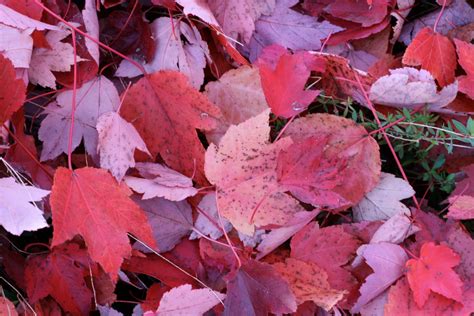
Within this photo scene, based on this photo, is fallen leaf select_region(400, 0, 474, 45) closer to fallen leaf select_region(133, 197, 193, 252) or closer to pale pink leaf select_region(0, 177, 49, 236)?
fallen leaf select_region(133, 197, 193, 252)

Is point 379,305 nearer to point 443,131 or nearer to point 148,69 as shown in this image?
point 443,131

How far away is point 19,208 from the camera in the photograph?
2.40 ft

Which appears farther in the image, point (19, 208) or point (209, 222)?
point (209, 222)

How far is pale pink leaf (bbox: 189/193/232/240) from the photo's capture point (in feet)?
2.82

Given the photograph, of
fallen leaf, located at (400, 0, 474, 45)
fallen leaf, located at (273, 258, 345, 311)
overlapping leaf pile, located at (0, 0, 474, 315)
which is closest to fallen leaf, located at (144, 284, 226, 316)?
overlapping leaf pile, located at (0, 0, 474, 315)

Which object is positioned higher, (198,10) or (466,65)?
(198,10)

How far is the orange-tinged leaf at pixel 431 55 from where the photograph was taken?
0.90 m

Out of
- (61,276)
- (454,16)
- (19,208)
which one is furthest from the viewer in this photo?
(454,16)

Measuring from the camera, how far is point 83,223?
769mm

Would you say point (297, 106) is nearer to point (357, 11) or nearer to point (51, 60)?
point (357, 11)

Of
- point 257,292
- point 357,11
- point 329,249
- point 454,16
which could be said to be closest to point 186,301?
point 257,292

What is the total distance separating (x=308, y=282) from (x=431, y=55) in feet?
1.37

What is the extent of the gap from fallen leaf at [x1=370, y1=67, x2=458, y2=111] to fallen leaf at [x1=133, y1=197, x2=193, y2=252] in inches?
14.0

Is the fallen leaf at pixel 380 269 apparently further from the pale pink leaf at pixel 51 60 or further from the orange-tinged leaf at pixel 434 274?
the pale pink leaf at pixel 51 60
